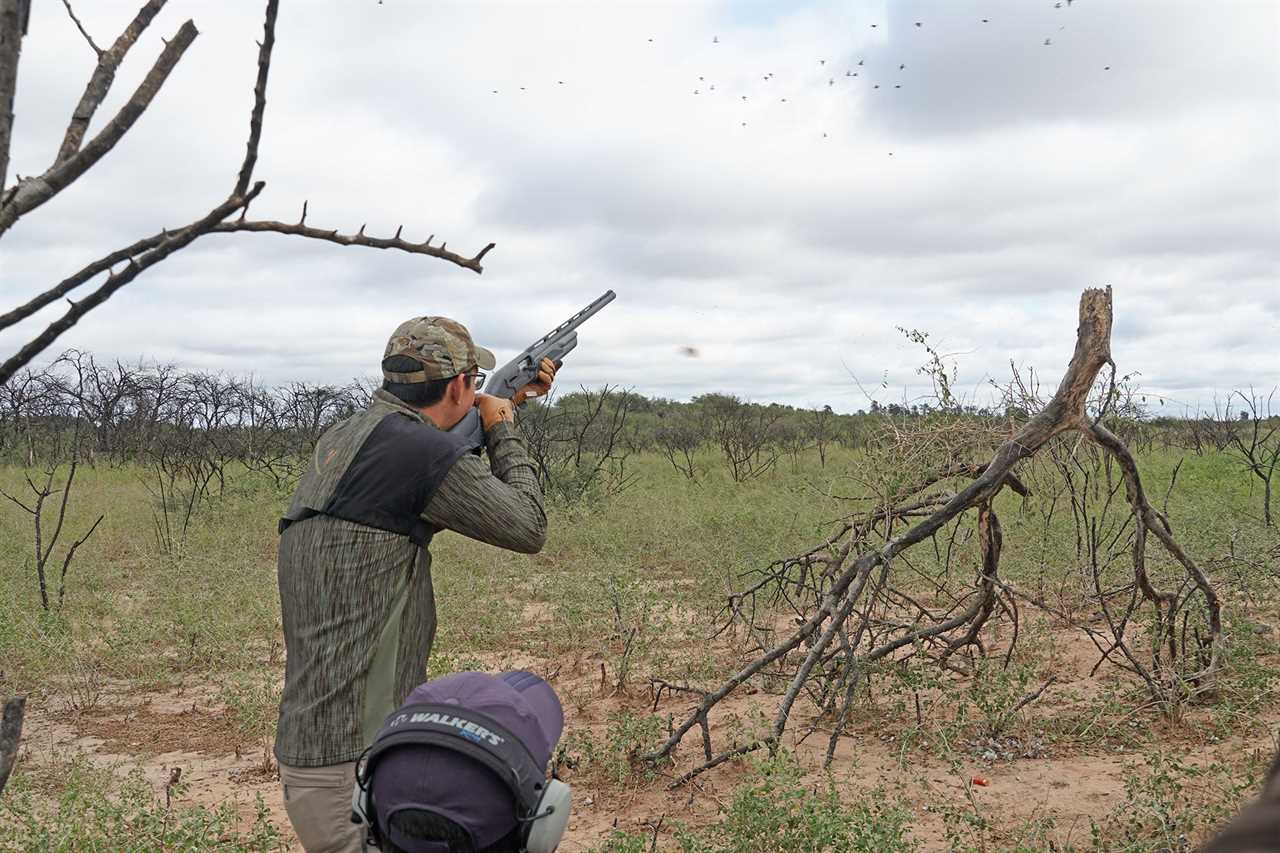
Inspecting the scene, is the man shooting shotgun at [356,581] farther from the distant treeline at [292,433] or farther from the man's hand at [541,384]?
the distant treeline at [292,433]

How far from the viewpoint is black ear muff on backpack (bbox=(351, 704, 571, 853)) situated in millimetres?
1420

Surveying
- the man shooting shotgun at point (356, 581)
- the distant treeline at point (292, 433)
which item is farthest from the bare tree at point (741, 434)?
the man shooting shotgun at point (356, 581)

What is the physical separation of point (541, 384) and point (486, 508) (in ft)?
3.73

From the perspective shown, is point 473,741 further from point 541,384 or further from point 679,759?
point 679,759

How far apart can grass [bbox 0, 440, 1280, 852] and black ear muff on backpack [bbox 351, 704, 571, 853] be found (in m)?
1.71

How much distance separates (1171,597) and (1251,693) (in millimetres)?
509

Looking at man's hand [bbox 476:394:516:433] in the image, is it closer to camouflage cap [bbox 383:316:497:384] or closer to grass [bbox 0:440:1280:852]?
camouflage cap [bbox 383:316:497:384]

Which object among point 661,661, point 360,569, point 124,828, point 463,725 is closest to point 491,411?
point 360,569

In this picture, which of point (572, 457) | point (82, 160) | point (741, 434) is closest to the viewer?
point (82, 160)

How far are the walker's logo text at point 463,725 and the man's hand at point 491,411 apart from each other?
52.8 inches

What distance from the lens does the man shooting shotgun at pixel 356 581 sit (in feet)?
7.14

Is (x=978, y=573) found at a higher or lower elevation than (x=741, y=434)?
lower

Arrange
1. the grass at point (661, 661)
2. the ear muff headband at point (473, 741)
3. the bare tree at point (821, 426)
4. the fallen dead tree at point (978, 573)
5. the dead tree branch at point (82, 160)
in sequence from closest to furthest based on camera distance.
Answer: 1. the dead tree branch at point (82, 160)
2. the ear muff headband at point (473, 741)
3. the grass at point (661, 661)
4. the fallen dead tree at point (978, 573)
5. the bare tree at point (821, 426)

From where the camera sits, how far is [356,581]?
7.20 ft
